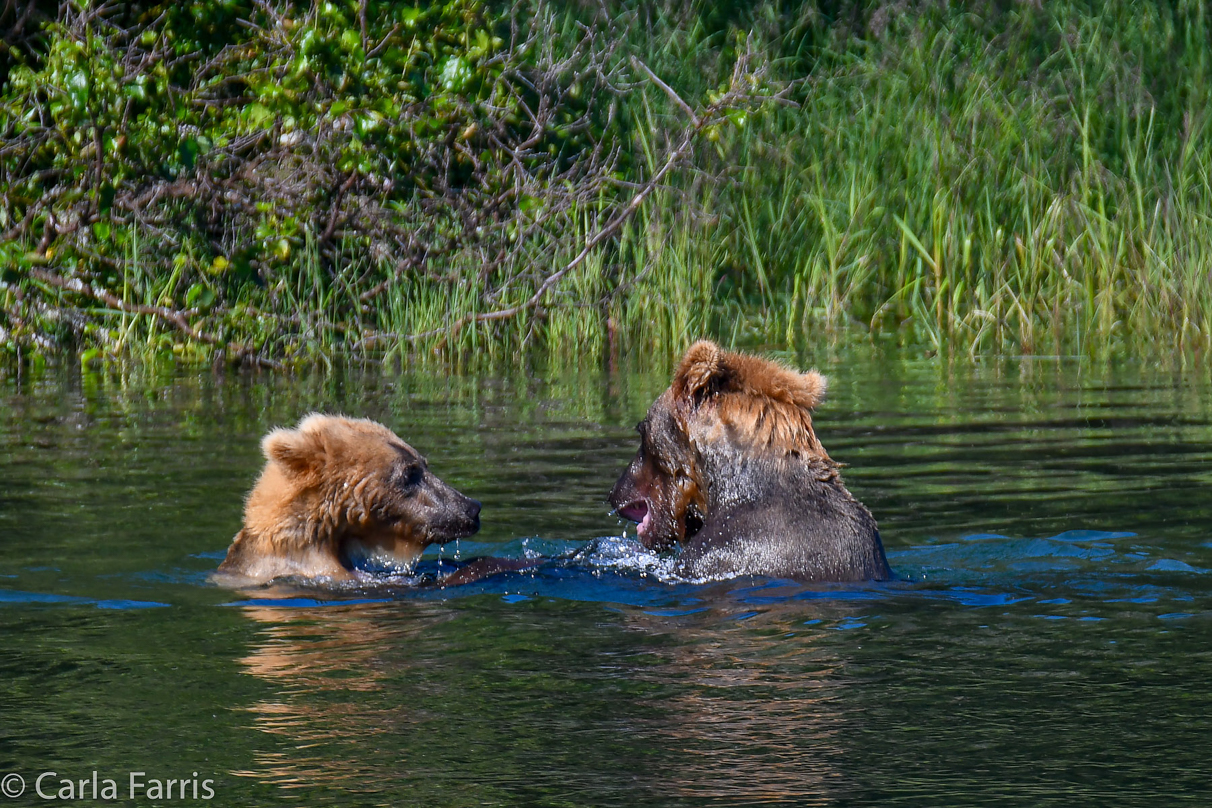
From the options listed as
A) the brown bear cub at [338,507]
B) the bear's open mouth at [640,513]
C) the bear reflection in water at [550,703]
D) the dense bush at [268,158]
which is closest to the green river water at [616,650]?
Answer: the bear reflection in water at [550,703]

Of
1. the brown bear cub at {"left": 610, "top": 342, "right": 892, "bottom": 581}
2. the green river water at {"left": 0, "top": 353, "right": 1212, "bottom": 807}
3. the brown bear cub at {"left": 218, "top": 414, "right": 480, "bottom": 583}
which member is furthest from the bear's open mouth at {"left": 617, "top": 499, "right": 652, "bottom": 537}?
the brown bear cub at {"left": 218, "top": 414, "right": 480, "bottom": 583}

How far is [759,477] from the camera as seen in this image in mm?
6430

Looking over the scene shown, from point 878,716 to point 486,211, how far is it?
38.9 feet

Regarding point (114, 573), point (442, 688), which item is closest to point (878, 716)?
point (442, 688)

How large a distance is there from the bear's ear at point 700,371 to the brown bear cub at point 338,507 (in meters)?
1.23

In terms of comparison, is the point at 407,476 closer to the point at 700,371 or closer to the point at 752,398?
the point at 700,371

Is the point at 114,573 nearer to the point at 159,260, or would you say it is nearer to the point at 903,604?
the point at 903,604

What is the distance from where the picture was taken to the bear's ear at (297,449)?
6984 millimetres

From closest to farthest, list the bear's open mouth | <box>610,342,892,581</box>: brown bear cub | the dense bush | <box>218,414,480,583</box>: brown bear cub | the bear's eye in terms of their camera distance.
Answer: <box>610,342,892,581</box>: brown bear cub
<box>218,414,480,583</box>: brown bear cub
the bear's open mouth
the bear's eye
the dense bush

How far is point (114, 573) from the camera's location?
6.98 m

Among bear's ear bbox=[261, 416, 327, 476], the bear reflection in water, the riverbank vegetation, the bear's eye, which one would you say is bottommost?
the bear reflection in water

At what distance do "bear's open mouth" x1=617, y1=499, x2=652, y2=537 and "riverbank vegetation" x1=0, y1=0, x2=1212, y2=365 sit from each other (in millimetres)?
7465

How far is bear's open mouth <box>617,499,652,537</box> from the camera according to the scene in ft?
23.2

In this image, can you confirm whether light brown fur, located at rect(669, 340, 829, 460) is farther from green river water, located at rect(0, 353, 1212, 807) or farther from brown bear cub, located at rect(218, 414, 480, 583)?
brown bear cub, located at rect(218, 414, 480, 583)
